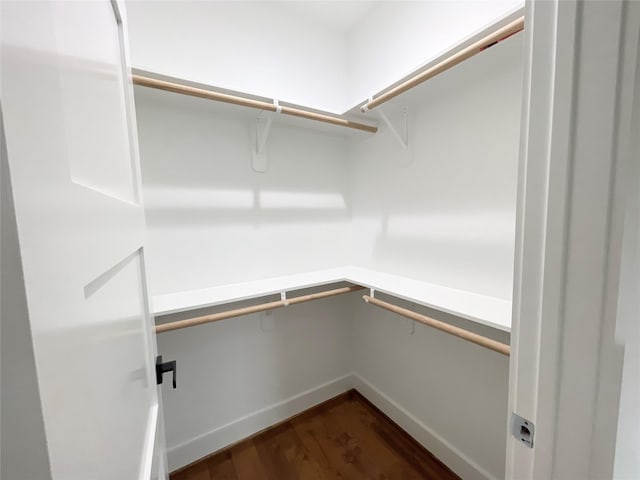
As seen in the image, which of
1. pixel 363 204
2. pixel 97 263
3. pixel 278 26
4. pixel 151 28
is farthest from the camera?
pixel 363 204

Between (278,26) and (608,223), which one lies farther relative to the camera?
(278,26)

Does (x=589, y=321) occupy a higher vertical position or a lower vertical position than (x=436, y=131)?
lower

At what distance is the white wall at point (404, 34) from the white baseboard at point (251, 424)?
1.80m

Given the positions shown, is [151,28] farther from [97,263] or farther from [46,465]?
[46,465]

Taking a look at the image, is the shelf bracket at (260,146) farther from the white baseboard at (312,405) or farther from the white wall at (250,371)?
the white baseboard at (312,405)

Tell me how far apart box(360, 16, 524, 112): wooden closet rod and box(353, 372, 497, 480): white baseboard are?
1682 millimetres

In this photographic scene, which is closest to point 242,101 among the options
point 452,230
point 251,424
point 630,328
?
point 452,230

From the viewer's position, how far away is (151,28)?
3.78 feet

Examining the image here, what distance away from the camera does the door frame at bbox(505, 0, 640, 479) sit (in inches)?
12.8

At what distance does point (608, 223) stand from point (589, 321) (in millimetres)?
134

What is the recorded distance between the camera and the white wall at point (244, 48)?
1160mm

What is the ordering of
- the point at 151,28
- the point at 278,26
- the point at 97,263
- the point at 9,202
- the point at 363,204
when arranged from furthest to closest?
the point at 363,204 → the point at 278,26 → the point at 151,28 → the point at 97,263 → the point at 9,202

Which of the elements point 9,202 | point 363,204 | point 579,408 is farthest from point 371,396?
point 9,202

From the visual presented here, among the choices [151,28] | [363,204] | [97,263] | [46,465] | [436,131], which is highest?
[151,28]
